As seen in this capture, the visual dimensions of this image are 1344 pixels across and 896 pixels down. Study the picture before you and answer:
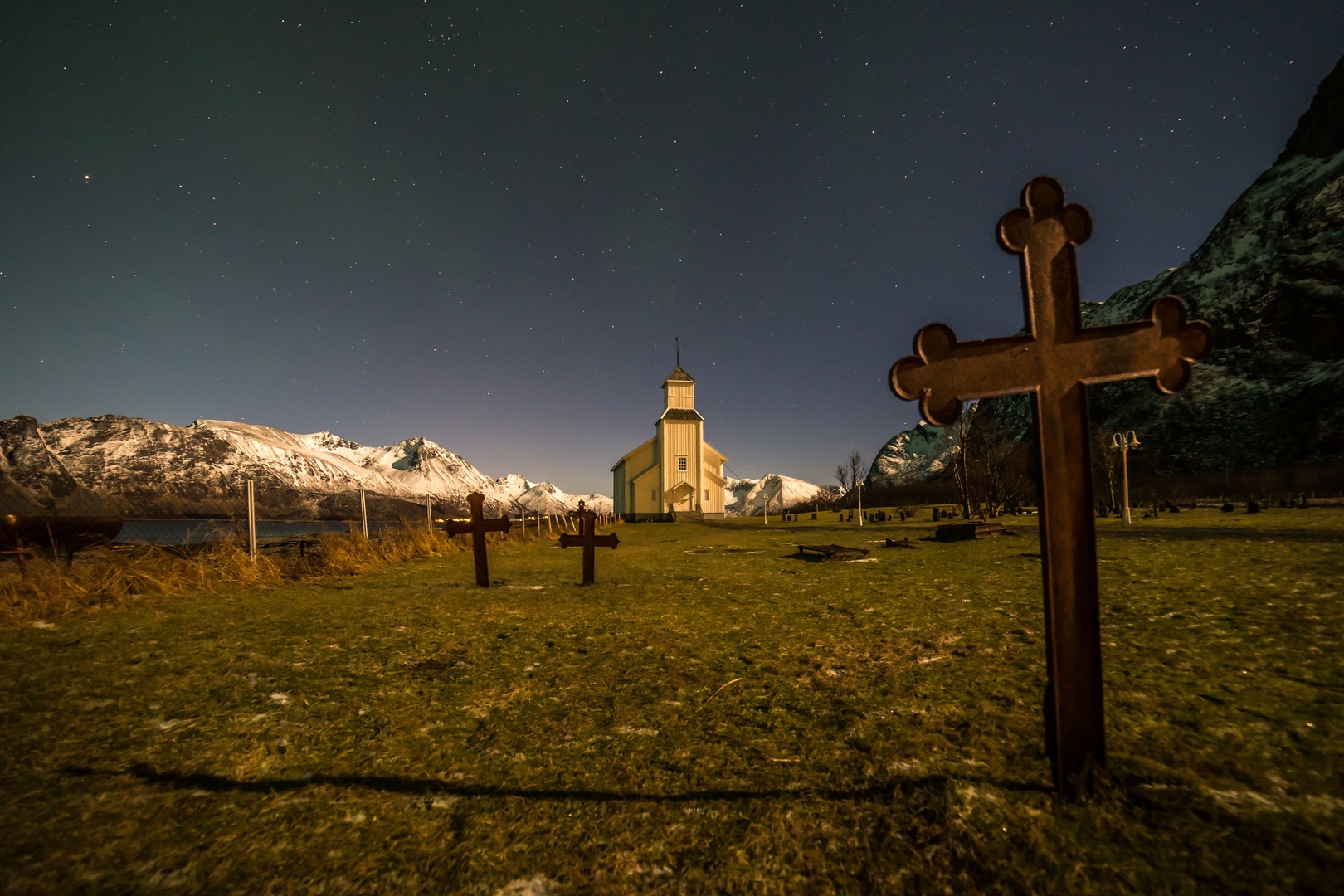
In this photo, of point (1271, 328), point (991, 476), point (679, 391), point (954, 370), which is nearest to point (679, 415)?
point (679, 391)

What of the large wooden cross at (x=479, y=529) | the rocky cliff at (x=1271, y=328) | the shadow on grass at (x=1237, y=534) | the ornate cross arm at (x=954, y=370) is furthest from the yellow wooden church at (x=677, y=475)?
the rocky cliff at (x=1271, y=328)

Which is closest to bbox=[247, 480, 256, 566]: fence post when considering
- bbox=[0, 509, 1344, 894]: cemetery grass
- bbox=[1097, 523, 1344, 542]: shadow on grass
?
bbox=[0, 509, 1344, 894]: cemetery grass

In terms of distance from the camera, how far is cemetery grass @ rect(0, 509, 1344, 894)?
159 cm

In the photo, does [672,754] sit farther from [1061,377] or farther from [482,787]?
[1061,377]

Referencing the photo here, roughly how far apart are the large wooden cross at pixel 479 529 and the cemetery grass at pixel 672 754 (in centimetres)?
228

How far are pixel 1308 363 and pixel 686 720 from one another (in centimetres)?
9871

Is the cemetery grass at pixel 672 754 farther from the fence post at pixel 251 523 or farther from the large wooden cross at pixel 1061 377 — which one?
the fence post at pixel 251 523

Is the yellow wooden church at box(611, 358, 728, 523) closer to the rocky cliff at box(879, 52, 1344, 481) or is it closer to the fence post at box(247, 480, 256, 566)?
the fence post at box(247, 480, 256, 566)

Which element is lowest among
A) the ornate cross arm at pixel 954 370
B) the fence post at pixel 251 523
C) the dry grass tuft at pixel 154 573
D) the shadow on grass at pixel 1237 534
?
the shadow on grass at pixel 1237 534

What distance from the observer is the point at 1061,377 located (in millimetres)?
2217

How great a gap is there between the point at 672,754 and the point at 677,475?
3686 centimetres

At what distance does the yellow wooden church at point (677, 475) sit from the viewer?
38625 millimetres

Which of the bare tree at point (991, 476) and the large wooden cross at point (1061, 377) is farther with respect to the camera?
the bare tree at point (991, 476)

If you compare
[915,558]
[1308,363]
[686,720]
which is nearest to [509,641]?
[686,720]
